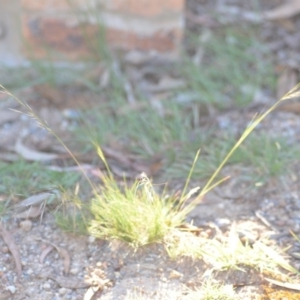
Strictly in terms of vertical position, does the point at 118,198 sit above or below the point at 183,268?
above

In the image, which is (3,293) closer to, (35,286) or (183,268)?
(35,286)

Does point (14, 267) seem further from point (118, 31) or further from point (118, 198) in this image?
point (118, 31)

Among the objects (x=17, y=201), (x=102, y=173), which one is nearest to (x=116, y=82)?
(x=102, y=173)

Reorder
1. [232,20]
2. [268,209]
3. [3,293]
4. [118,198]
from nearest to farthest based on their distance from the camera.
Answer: [3,293] → [118,198] → [268,209] → [232,20]

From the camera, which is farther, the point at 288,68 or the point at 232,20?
the point at 232,20

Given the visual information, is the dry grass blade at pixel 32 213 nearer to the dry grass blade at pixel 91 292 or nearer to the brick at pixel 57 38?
the dry grass blade at pixel 91 292

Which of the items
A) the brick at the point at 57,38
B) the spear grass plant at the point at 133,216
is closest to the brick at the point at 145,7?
the brick at the point at 57,38

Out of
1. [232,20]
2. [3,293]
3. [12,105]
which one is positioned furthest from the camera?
[232,20]
